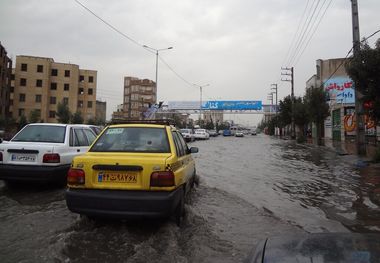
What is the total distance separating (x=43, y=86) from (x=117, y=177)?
226 ft

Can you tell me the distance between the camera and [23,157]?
288 inches

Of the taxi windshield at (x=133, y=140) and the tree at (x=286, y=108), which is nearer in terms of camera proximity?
the taxi windshield at (x=133, y=140)

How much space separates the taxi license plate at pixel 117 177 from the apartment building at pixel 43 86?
6532 centimetres

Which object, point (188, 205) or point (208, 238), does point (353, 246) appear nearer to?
point (208, 238)

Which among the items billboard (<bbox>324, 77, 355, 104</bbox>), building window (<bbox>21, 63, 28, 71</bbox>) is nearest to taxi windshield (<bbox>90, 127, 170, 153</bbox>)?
billboard (<bbox>324, 77, 355, 104</bbox>)

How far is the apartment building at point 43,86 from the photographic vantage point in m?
66.3

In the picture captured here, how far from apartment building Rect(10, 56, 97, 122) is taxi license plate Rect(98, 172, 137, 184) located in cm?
6532

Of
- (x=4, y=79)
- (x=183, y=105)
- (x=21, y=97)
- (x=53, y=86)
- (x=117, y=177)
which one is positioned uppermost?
(x=53, y=86)

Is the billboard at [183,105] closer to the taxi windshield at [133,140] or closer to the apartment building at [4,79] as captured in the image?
the apartment building at [4,79]

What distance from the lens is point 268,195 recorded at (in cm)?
836

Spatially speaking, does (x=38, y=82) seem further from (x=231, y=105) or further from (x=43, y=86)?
(x=231, y=105)

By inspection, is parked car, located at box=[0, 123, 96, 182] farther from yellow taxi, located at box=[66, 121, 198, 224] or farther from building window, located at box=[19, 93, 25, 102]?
building window, located at box=[19, 93, 25, 102]

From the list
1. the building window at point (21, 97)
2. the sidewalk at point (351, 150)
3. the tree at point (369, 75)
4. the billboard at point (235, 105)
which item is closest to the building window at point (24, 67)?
the building window at point (21, 97)

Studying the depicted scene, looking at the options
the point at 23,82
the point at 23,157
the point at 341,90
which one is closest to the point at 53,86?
the point at 23,82
